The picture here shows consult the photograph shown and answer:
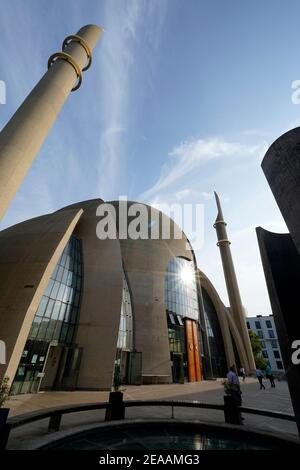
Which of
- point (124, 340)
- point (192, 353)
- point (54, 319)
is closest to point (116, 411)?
point (54, 319)

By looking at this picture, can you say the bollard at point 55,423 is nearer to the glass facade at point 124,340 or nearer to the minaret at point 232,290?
the glass facade at point 124,340

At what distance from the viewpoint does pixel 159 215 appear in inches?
1452

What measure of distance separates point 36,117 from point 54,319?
45.7ft

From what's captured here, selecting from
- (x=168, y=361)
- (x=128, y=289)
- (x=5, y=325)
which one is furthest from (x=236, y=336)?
(x=5, y=325)

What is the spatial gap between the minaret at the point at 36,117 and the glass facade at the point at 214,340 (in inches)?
1270

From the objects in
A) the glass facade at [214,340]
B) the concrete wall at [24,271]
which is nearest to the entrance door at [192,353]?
the glass facade at [214,340]

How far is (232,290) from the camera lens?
43.5 meters

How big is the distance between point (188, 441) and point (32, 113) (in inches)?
697

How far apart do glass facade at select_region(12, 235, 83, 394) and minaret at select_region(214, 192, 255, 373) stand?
33.0 metres

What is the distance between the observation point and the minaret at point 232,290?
128 ft

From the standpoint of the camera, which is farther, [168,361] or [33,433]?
[168,361]

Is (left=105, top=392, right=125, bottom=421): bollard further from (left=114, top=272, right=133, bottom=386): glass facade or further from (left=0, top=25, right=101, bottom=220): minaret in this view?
(left=114, top=272, right=133, bottom=386): glass facade

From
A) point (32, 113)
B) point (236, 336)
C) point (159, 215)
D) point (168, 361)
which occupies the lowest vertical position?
point (168, 361)

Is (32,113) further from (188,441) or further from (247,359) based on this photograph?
(247,359)
